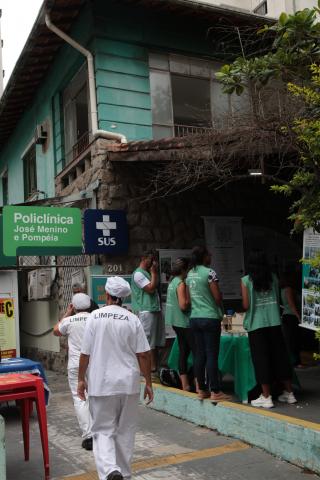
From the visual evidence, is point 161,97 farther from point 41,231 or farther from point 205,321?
point 205,321

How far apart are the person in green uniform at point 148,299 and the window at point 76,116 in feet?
10.8

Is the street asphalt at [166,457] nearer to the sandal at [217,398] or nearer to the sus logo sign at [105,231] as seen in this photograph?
the sandal at [217,398]

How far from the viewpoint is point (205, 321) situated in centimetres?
611

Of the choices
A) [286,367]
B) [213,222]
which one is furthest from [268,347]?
[213,222]

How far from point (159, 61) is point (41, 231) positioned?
4142mm

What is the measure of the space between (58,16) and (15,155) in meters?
6.62

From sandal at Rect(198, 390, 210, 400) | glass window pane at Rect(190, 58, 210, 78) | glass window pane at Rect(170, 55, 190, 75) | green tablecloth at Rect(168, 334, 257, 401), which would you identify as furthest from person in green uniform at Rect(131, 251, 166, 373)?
glass window pane at Rect(190, 58, 210, 78)

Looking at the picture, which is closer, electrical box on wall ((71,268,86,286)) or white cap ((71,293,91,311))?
white cap ((71,293,91,311))

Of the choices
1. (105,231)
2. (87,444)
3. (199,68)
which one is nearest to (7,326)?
(105,231)

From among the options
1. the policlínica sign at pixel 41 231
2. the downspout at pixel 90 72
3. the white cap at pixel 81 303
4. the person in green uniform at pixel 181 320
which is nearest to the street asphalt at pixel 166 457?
the person in green uniform at pixel 181 320

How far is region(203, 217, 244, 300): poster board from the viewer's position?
1015 centimetres

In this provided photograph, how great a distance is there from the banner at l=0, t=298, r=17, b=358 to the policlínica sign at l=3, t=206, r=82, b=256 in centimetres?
123

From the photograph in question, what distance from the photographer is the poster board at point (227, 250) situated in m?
10.1

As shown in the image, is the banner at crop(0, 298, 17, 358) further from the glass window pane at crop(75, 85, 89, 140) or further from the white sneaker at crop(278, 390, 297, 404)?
the white sneaker at crop(278, 390, 297, 404)
